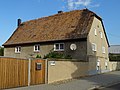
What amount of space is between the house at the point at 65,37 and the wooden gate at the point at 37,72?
37.1 feet

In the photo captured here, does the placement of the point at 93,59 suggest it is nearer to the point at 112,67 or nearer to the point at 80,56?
the point at 80,56

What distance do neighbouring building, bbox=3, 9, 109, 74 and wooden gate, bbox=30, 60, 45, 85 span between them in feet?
37.1

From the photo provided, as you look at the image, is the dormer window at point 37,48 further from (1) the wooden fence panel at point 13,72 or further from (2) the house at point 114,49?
(2) the house at point 114,49

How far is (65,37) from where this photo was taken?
31.2 m

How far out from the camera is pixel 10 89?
14.8 meters

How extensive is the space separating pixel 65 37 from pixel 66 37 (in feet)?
0.61

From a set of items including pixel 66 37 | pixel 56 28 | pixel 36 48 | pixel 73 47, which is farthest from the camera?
pixel 36 48

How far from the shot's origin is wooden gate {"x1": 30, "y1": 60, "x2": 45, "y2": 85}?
57.7ft

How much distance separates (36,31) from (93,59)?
10460 mm

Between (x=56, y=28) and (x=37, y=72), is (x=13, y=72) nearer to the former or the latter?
(x=37, y=72)

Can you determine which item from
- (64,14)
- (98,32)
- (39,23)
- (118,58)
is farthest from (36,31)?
(118,58)

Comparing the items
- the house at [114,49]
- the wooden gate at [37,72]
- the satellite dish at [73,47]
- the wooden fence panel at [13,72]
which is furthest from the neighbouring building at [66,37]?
the house at [114,49]

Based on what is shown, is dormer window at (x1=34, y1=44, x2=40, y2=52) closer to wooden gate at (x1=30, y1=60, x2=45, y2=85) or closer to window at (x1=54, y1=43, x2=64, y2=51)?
window at (x1=54, y1=43, x2=64, y2=51)

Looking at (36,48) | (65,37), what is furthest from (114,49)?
(65,37)
